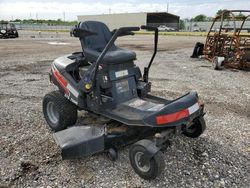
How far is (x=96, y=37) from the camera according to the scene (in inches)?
152

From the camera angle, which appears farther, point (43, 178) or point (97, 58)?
point (97, 58)

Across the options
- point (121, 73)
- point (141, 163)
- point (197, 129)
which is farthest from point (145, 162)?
point (121, 73)

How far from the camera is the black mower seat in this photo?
3.42 meters

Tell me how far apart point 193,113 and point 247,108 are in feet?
8.85

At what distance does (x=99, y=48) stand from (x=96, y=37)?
0.17 metres

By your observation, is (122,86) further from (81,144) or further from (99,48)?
(81,144)

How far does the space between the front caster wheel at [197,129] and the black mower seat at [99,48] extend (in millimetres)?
1220

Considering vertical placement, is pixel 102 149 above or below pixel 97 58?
below

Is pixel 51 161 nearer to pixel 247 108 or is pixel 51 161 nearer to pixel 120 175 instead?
pixel 120 175

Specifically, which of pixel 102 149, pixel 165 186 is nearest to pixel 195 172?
pixel 165 186

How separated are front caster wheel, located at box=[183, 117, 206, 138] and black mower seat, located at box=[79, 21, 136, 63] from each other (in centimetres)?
122

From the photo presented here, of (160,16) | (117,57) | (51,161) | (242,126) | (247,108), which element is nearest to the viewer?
(51,161)

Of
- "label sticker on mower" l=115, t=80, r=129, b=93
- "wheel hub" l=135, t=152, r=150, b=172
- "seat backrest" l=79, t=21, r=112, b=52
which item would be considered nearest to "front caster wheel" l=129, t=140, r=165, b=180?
"wheel hub" l=135, t=152, r=150, b=172

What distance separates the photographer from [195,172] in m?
2.99
